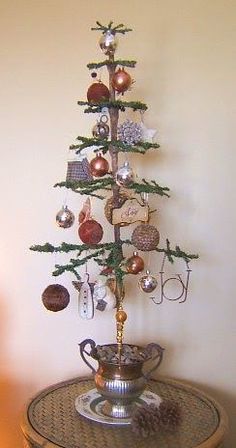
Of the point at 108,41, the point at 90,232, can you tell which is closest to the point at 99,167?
the point at 90,232

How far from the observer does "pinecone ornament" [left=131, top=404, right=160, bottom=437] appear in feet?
4.06

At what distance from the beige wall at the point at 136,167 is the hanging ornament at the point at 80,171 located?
1.04ft

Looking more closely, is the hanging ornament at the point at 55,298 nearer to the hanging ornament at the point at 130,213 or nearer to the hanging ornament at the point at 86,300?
the hanging ornament at the point at 86,300

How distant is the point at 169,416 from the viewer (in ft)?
4.26

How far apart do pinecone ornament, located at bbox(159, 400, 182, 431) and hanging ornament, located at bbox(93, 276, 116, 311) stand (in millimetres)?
280

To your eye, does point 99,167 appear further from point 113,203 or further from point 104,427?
point 104,427

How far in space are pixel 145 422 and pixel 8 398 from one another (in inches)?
23.8

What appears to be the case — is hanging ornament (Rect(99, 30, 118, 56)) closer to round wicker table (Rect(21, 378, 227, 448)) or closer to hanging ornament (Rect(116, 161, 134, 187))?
hanging ornament (Rect(116, 161, 134, 187))

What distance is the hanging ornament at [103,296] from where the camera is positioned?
1.36 m

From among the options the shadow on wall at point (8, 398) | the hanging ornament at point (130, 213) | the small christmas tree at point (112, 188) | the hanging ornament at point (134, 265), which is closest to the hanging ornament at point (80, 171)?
the small christmas tree at point (112, 188)

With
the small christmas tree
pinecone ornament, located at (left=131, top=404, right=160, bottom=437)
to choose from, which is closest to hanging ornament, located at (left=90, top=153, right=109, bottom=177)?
the small christmas tree

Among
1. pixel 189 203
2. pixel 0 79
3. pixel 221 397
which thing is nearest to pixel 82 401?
pixel 221 397

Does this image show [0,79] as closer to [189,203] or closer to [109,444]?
[189,203]

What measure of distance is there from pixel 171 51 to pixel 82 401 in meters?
1.03
